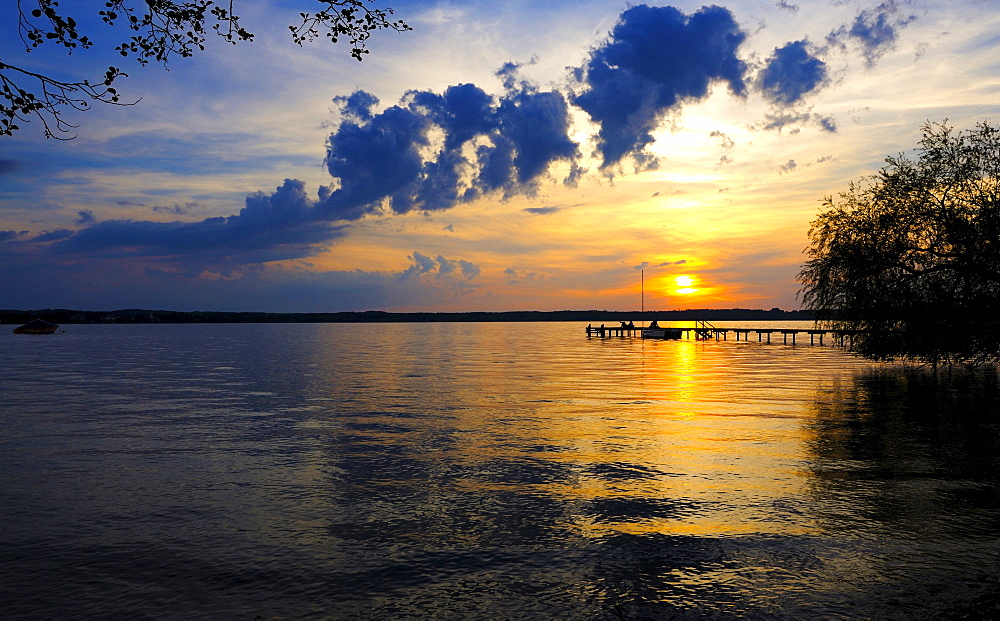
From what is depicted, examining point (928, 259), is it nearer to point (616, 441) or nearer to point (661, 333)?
point (616, 441)

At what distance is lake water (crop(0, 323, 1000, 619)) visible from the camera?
8812mm

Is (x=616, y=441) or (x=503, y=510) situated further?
(x=616, y=441)

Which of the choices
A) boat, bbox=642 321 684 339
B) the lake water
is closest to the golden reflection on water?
the lake water

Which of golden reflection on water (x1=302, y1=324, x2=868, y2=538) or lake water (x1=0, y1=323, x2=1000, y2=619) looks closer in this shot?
lake water (x1=0, y1=323, x2=1000, y2=619)

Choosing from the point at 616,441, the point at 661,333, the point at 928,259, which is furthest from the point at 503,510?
the point at 661,333

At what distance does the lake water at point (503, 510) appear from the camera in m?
8.81

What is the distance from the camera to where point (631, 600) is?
8625 mm

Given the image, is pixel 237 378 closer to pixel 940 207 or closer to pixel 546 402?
pixel 546 402

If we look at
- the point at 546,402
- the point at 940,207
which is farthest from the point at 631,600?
the point at 940,207

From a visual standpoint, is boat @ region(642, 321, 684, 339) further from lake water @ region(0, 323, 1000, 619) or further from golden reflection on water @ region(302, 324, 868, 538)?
lake water @ region(0, 323, 1000, 619)

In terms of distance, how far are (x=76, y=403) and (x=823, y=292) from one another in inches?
1592

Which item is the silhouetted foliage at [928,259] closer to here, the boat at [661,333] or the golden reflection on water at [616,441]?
the golden reflection on water at [616,441]

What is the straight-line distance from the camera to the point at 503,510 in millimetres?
12805

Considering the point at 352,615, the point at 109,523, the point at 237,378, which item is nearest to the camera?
the point at 352,615
